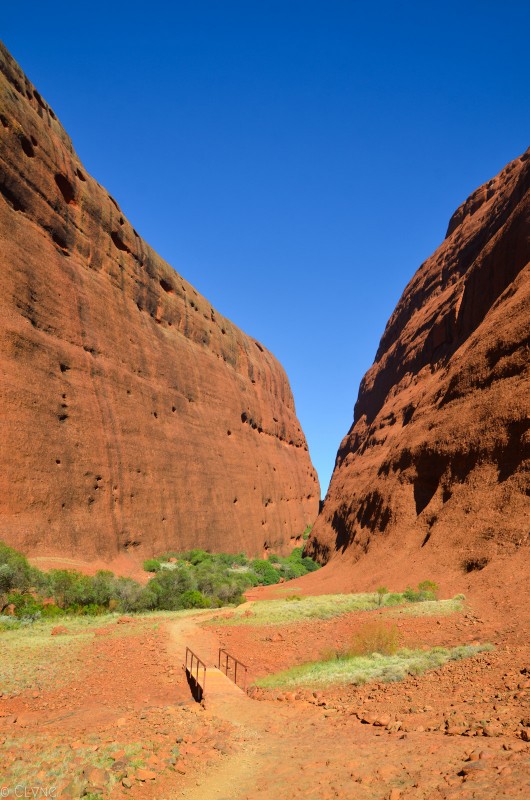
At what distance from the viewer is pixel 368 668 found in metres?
10.4

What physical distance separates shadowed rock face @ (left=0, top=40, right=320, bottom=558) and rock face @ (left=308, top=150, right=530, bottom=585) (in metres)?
11.2

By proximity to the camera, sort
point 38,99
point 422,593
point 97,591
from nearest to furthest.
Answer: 1. point 422,593
2. point 97,591
3. point 38,99

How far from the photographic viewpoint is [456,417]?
910 inches

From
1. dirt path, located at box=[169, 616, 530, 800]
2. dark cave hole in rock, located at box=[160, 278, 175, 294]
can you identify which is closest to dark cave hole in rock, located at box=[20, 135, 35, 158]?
dark cave hole in rock, located at box=[160, 278, 175, 294]

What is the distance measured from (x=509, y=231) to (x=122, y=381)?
74.2ft

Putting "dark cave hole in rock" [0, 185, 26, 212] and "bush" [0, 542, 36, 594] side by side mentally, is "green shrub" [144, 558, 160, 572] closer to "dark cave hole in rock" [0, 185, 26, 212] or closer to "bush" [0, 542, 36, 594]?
"bush" [0, 542, 36, 594]

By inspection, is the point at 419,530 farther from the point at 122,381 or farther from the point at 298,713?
the point at 122,381

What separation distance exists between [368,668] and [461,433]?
44.4 feet

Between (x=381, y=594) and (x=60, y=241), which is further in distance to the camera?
(x=60, y=241)

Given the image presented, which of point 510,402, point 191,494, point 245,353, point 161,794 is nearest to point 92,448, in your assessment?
point 191,494

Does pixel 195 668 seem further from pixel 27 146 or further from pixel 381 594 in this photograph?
pixel 27 146

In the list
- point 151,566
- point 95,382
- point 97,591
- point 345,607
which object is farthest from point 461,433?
point 95,382

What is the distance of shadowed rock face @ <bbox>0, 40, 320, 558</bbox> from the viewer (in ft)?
80.0

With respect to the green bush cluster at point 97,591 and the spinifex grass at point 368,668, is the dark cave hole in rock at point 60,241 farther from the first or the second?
the spinifex grass at point 368,668
